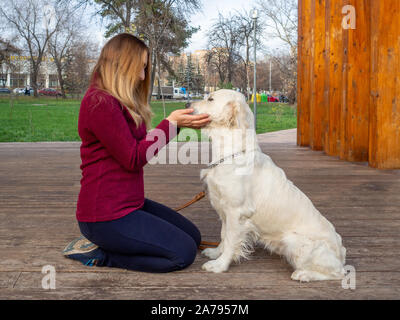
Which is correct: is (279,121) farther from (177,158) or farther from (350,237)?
(350,237)

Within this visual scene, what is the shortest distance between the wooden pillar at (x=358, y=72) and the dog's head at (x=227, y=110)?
4358mm

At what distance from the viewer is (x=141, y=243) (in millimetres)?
2381

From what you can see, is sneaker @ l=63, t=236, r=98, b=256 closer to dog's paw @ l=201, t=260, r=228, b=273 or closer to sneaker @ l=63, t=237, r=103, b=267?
sneaker @ l=63, t=237, r=103, b=267

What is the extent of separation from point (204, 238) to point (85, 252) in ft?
3.01

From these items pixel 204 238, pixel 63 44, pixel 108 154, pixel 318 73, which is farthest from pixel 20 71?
pixel 108 154

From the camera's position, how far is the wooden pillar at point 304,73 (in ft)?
27.9

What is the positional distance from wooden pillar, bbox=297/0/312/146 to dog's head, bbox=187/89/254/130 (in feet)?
21.0

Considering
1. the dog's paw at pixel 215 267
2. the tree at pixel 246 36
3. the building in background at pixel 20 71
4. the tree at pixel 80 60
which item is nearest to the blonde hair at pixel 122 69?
the dog's paw at pixel 215 267

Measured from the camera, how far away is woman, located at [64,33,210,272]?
2336 millimetres

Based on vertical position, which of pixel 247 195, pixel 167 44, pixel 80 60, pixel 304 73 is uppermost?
pixel 80 60

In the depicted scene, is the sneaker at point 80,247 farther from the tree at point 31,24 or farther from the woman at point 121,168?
the tree at point 31,24

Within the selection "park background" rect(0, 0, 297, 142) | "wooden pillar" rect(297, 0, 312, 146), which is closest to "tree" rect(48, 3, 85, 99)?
"park background" rect(0, 0, 297, 142)

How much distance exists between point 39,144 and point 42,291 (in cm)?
769

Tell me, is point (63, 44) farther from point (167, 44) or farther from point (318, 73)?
point (318, 73)
